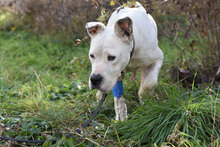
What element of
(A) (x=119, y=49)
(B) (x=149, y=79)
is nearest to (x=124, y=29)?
(A) (x=119, y=49)

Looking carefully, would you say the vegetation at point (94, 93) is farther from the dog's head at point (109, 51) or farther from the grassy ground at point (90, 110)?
the dog's head at point (109, 51)

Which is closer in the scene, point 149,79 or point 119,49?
point 119,49

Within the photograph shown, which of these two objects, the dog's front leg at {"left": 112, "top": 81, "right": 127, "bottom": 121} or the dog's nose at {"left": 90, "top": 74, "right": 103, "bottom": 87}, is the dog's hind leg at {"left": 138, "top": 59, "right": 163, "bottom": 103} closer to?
the dog's front leg at {"left": 112, "top": 81, "right": 127, "bottom": 121}

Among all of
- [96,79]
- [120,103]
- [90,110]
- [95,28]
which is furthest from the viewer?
[90,110]

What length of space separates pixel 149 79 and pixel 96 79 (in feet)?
3.11

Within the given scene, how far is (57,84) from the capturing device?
536 centimetres

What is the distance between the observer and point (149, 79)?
364 centimetres

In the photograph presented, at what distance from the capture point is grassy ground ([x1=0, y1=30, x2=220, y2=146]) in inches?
114

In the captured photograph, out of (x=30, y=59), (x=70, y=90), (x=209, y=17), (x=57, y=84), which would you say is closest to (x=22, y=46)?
(x=30, y=59)

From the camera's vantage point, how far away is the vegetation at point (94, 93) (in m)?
2.95

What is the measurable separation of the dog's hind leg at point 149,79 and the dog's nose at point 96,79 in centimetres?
88

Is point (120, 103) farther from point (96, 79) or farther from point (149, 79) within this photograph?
point (96, 79)

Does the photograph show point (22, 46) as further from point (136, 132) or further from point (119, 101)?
point (136, 132)

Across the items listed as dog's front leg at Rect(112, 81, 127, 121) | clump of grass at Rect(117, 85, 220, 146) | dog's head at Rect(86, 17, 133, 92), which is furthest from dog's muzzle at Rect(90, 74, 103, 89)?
dog's front leg at Rect(112, 81, 127, 121)
